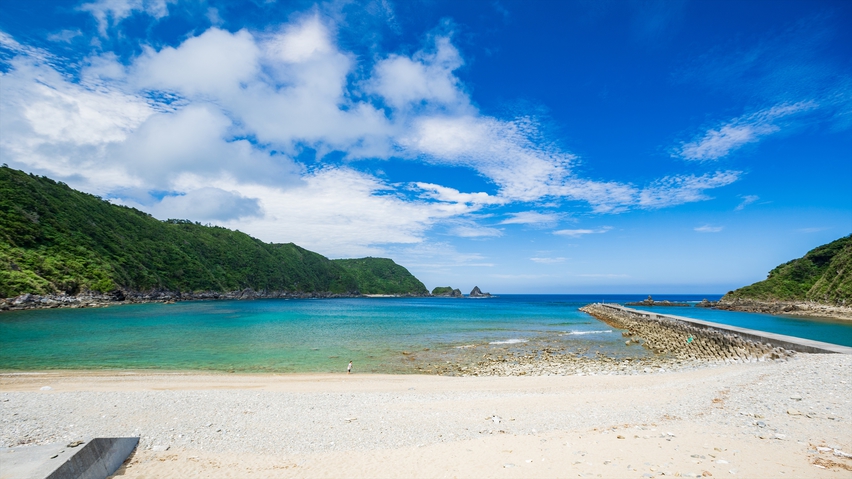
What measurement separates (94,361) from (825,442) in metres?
30.1

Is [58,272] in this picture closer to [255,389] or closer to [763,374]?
[255,389]

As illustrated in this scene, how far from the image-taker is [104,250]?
75.8m

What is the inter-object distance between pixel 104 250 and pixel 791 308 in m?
133

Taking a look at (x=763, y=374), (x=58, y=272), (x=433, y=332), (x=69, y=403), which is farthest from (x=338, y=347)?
(x=58, y=272)

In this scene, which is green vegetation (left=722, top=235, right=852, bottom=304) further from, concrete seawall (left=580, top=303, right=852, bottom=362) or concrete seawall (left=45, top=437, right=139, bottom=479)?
concrete seawall (left=45, top=437, right=139, bottom=479)

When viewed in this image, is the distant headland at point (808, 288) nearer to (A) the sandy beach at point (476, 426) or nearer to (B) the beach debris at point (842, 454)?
(A) the sandy beach at point (476, 426)

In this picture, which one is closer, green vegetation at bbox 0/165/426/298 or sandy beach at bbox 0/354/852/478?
sandy beach at bbox 0/354/852/478

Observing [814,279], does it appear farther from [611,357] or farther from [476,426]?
[476,426]

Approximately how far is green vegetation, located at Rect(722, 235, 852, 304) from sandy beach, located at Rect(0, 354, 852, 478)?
→ 63966 mm

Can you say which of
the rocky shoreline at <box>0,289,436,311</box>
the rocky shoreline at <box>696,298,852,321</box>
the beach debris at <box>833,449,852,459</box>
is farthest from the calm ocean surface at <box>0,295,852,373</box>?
the rocky shoreline at <box>696,298,852,321</box>

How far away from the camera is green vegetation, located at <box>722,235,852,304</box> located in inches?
2265

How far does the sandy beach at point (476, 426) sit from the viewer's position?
6.77m

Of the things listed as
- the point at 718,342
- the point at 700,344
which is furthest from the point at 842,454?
the point at 700,344

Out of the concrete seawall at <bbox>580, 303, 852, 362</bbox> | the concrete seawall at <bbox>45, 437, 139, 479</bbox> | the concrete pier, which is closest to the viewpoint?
the concrete pier
